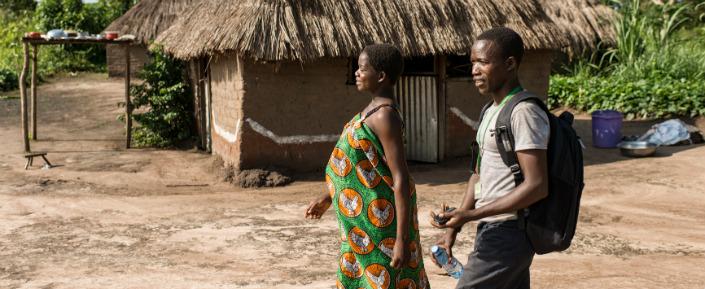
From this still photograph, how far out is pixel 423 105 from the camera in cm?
1034

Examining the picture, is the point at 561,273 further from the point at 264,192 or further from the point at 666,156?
the point at 666,156

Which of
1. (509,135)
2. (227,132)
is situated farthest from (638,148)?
(509,135)

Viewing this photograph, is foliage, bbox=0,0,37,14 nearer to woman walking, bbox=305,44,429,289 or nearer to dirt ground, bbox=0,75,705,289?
dirt ground, bbox=0,75,705,289

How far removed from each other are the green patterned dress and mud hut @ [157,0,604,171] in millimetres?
5719

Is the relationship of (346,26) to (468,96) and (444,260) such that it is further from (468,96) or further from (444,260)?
(444,260)

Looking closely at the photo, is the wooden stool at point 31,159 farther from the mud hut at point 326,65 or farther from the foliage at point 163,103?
the mud hut at point 326,65

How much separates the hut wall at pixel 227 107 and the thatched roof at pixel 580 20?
5.55 metres

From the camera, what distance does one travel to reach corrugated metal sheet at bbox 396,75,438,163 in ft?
33.8

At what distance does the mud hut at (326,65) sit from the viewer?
8867mm

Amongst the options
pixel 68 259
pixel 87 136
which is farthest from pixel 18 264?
pixel 87 136

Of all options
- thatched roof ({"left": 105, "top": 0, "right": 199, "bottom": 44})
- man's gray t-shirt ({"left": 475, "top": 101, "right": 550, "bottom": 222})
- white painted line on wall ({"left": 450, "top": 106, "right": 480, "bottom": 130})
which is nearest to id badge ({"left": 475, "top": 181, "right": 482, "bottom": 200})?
man's gray t-shirt ({"left": 475, "top": 101, "right": 550, "bottom": 222})

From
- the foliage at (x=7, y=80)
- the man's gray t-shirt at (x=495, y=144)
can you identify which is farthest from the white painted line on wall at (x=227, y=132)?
the foliage at (x=7, y=80)

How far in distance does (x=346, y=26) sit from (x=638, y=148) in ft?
15.3

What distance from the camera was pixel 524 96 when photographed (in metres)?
2.61
